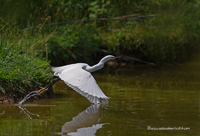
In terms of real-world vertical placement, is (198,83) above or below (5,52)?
below

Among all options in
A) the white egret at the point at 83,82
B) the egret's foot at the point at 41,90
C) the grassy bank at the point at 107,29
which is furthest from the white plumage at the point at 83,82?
the grassy bank at the point at 107,29

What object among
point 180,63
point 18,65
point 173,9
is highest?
point 173,9

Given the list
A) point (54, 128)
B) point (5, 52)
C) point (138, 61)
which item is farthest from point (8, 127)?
point (138, 61)

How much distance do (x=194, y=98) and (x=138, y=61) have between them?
5.88m

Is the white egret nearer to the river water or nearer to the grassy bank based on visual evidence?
the river water

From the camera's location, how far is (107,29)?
40.9 feet

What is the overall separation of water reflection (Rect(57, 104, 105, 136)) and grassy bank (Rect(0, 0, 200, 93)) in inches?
123

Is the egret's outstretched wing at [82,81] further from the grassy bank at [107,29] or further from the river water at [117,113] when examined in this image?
the grassy bank at [107,29]

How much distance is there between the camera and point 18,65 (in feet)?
19.4

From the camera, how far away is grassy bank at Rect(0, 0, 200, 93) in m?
9.18

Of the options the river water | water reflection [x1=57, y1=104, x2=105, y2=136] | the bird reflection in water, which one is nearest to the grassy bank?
the river water

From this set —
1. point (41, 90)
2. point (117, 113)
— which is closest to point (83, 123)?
point (117, 113)

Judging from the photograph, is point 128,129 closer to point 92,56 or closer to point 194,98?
point 194,98

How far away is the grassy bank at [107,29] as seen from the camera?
30.1 feet
